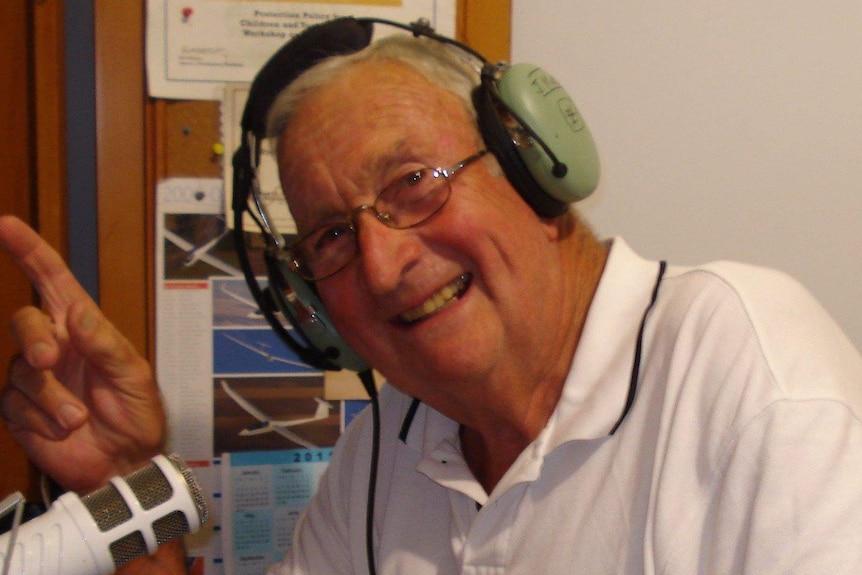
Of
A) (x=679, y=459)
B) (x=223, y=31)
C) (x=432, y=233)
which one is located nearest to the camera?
(x=679, y=459)

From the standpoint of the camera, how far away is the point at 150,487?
0.77m

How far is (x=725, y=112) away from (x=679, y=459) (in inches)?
34.0

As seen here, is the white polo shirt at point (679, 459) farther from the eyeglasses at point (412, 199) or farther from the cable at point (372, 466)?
the eyeglasses at point (412, 199)

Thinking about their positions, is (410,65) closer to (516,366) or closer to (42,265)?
(516,366)

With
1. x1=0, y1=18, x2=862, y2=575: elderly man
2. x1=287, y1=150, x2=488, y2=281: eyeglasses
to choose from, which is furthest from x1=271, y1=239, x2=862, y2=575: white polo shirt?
x1=287, y1=150, x2=488, y2=281: eyeglasses

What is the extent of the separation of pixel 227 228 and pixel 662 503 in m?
0.98

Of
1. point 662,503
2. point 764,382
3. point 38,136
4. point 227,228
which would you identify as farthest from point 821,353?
point 38,136

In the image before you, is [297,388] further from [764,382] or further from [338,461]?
[764,382]

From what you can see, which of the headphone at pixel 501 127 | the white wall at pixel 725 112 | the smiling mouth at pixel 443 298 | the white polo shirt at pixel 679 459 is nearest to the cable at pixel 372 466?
the white polo shirt at pixel 679 459

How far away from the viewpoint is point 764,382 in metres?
0.69

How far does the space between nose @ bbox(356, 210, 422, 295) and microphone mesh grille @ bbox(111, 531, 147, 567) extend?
373 mm

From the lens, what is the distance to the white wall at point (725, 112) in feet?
4.37

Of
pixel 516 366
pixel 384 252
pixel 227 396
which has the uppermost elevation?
pixel 384 252

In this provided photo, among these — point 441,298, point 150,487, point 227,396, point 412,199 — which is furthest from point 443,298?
point 227,396
